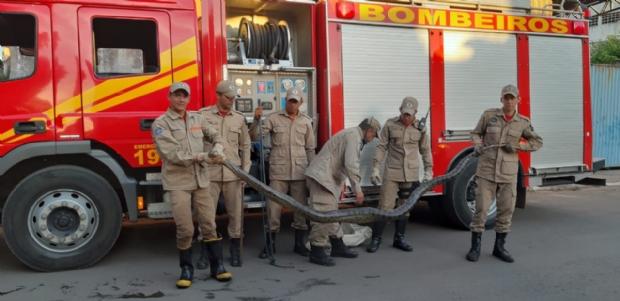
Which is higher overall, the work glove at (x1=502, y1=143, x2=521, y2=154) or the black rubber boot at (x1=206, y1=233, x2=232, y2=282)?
the work glove at (x1=502, y1=143, x2=521, y2=154)

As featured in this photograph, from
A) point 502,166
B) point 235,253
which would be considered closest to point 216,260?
point 235,253

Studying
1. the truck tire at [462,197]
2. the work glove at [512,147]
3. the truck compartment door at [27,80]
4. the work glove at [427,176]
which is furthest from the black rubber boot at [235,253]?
the work glove at [512,147]

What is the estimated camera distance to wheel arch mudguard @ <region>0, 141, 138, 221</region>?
4402 mm

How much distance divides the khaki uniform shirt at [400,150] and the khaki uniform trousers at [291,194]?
890 millimetres

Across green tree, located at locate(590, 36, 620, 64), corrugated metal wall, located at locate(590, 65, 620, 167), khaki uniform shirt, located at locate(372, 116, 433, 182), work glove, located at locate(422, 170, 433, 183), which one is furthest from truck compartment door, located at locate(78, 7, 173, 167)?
green tree, located at locate(590, 36, 620, 64)

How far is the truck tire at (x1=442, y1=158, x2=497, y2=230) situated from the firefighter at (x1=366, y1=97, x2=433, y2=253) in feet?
2.29

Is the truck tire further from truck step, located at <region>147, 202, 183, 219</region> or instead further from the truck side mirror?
the truck side mirror

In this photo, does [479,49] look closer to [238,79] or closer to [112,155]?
[238,79]

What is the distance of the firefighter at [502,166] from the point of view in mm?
5203

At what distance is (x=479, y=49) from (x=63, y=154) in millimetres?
4868

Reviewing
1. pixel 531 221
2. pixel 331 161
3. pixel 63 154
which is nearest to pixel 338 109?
pixel 331 161

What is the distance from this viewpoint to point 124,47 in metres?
4.85

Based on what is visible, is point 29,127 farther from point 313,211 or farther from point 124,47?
point 313,211

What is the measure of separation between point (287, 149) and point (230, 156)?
0.61 m
